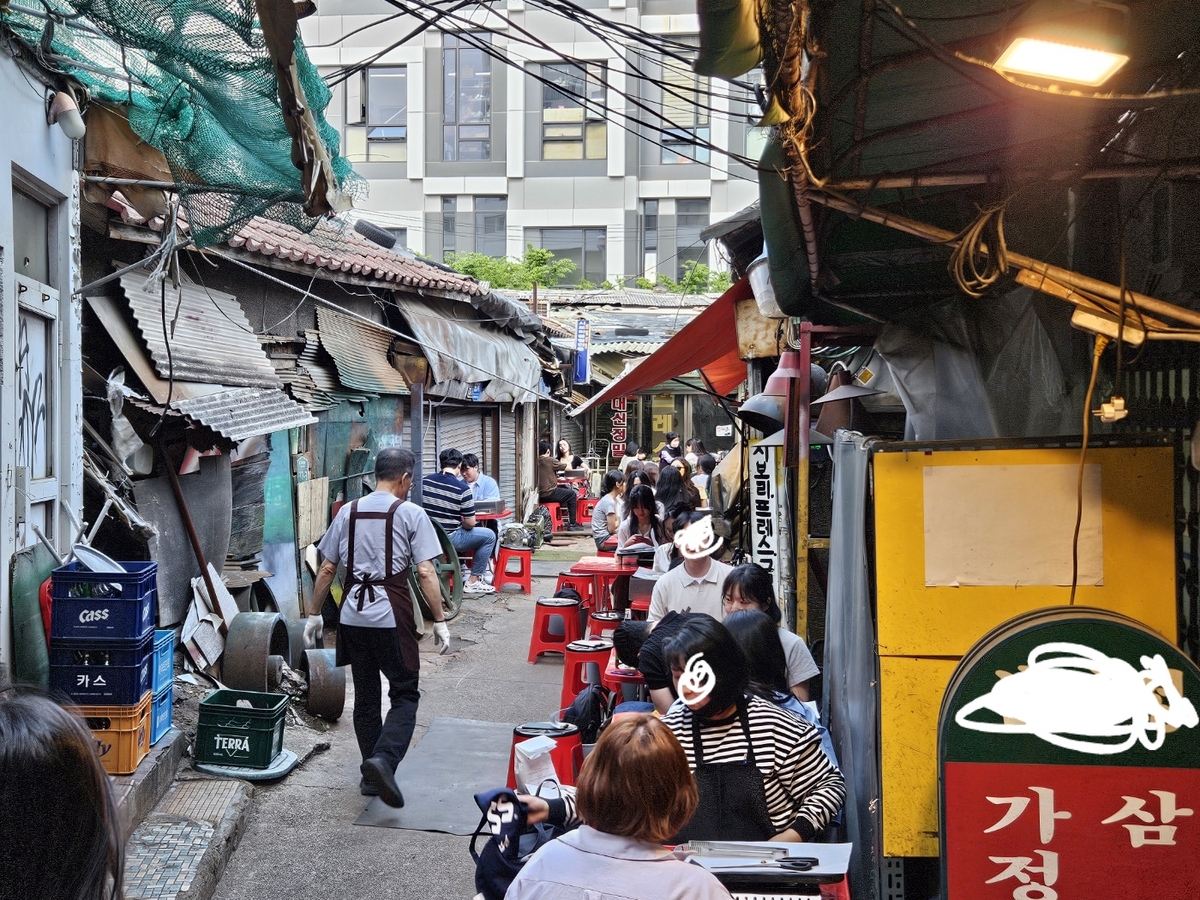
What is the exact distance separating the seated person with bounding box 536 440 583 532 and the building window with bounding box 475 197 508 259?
19.3 metres

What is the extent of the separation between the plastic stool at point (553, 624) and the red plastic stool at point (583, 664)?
1926 millimetres

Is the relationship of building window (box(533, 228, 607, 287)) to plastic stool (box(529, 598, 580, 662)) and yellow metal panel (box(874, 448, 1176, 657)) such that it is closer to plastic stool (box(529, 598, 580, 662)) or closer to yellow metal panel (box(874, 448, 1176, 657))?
plastic stool (box(529, 598, 580, 662))

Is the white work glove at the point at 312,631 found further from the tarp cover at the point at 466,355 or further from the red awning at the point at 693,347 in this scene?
the tarp cover at the point at 466,355

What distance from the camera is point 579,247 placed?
41.4 m

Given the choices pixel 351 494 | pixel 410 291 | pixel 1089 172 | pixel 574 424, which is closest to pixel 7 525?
pixel 1089 172

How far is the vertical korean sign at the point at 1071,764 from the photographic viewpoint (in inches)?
119

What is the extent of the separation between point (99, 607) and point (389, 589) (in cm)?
165

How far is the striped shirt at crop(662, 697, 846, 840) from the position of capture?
3941 mm

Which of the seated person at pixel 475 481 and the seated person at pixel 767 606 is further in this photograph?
the seated person at pixel 475 481

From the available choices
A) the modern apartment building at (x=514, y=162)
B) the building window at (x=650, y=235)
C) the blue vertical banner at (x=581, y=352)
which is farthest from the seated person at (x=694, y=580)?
the building window at (x=650, y=235)

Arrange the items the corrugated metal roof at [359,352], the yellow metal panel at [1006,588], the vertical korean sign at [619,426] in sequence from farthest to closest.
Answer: the vertical korean sign at [619,426]
the corrugated metal roof at [359,352]
the yellow metal panel at [1006,588]

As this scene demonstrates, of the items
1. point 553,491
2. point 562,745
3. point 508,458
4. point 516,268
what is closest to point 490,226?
point 516,268

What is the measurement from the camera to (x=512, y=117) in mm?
40062

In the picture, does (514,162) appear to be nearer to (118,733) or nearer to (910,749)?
(118,733)
